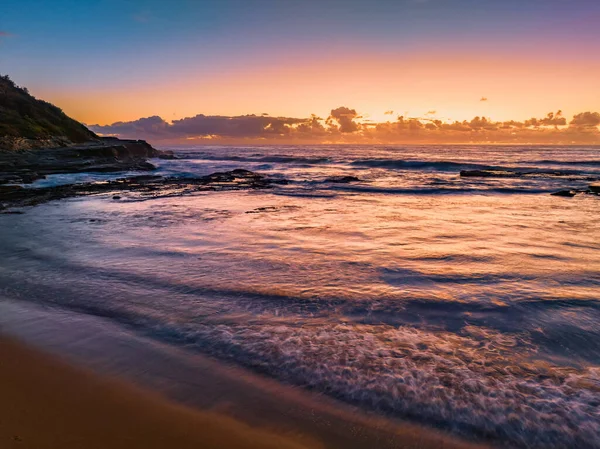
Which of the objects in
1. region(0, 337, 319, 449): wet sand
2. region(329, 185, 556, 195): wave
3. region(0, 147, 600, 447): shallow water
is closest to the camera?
region(0, 337, 319, 449): wet sand

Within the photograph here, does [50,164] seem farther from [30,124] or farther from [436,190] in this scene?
[436,190]

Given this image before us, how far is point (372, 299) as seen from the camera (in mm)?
5578

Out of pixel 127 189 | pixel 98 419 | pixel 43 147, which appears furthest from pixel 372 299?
pixel 43 147

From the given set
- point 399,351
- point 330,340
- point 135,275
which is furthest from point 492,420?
point 135,275

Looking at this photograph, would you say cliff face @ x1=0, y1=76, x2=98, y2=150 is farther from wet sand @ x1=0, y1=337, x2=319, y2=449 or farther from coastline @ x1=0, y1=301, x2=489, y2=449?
wet sand @ x1=0, y1=337, x2=319, y2=449

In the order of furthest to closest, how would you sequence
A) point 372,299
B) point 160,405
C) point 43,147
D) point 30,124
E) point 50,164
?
point 30,124
point 43,147
point 50,164
point 372,299
point 160,405

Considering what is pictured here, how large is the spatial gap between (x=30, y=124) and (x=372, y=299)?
55.2m

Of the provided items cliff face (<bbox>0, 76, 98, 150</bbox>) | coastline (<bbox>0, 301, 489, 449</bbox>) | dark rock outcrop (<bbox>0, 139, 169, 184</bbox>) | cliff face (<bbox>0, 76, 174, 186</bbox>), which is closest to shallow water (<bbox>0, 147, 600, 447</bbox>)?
coastline (<bbox>0, 301, 489, 449</bbox>)

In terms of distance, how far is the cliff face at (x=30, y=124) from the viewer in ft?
131

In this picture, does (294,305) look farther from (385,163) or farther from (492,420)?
(385,163)

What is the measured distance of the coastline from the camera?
9.25 feet

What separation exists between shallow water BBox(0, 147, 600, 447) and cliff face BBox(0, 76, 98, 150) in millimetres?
36472

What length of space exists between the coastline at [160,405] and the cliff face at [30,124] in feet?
140

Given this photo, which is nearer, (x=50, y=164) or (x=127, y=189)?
(x=127, y=189)
